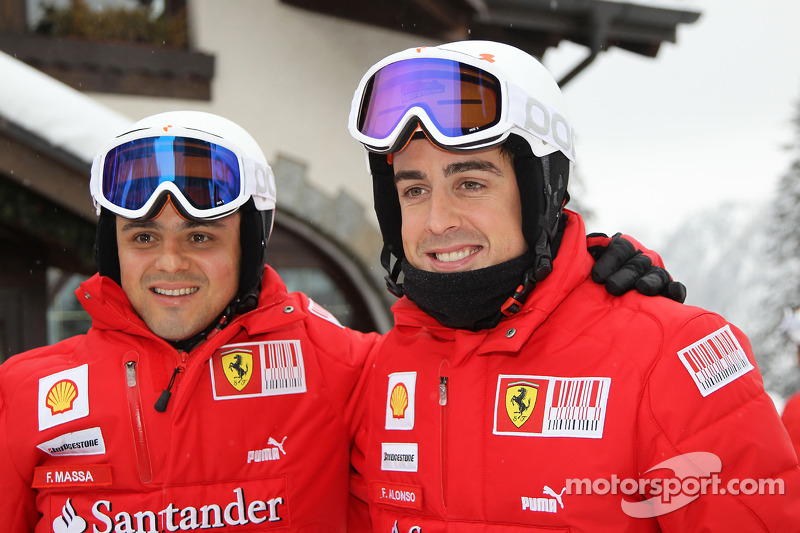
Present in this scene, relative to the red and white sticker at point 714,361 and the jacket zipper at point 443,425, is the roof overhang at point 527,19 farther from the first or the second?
the red and white sticker at point 714,361

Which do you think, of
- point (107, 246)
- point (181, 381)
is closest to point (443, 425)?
point (181, 381)

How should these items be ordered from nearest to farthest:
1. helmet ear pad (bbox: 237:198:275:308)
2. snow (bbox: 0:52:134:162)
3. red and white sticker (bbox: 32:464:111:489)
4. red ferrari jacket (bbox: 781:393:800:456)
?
red and white sticker (bbox: 32:464:111:489), helmet ear pad (bbox: 237:198:275:308), red ferrari jacket (bbox: 781:393:800:456), snow (bbox: 0:52:134:162)

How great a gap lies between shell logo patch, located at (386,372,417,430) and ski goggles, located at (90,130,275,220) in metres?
0.98

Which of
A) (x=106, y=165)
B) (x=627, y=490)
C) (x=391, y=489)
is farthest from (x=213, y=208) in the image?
(x=627, y=490)

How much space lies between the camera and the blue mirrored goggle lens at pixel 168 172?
2887mm

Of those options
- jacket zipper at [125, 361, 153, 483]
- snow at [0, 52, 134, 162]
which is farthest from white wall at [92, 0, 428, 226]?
jacket zipper at [125, 361, 153, 483]

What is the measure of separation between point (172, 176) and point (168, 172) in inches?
1.0

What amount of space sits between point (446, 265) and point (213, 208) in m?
1.02

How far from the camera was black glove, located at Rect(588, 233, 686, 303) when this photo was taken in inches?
89.1

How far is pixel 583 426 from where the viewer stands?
2.12 m

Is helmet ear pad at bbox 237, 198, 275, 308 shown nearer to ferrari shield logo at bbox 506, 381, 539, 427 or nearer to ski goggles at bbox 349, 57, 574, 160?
ski goggles at bbox 349, 57, 574, 160

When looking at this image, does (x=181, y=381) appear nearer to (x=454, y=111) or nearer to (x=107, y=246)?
(x=107, y=246)

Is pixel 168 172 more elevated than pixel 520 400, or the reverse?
pixel 168 172

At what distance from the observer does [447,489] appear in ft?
7.47
